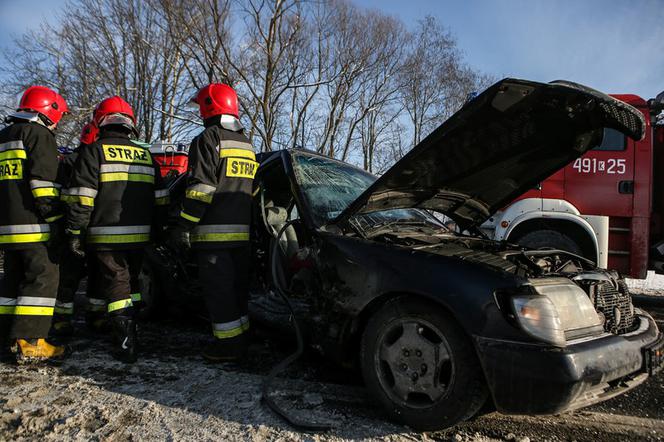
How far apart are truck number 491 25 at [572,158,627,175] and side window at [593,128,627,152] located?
149mm

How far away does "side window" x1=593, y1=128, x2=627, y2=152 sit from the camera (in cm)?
564

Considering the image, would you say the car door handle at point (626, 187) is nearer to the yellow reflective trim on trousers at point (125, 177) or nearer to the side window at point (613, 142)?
the side window at point (613, 142)

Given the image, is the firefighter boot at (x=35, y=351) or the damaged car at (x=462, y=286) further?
the firefighter boot at (x=35, y=351)

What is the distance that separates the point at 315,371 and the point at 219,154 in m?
1.69

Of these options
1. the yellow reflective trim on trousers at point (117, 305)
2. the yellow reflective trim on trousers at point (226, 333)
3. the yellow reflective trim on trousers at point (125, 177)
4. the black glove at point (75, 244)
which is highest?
the yellow reflective trim on trousers at point (125, 177)

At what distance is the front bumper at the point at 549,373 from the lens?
181 centimetres

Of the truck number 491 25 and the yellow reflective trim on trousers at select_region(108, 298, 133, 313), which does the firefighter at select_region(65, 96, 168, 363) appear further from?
the truck number 491 25

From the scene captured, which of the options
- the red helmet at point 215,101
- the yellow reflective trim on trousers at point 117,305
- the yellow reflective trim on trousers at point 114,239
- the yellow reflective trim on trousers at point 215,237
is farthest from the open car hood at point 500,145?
the yellow reflective trim on trousers at point 117,305

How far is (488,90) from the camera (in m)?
2.14

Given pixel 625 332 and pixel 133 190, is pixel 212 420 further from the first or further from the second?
pixel 625 332

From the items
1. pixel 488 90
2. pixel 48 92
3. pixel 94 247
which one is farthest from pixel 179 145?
pixel 488 90

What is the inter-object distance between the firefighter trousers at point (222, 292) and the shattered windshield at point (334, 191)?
0.74 metres

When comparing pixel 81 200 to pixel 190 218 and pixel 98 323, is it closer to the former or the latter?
pixel 190 218

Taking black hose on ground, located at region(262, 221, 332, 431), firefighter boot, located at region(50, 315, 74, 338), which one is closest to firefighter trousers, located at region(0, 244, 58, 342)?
firefighter boot, located at region(50, 315, 74, 338)
